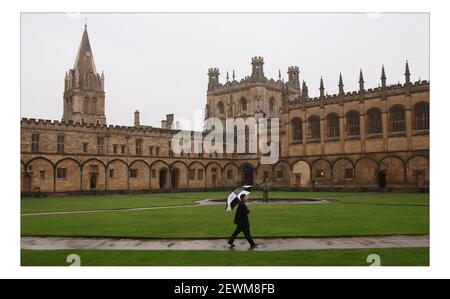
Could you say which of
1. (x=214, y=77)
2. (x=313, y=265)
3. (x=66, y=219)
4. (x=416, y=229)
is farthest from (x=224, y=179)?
(x=313, y=265)

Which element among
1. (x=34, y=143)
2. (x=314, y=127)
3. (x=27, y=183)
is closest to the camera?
(x=27, y=183)

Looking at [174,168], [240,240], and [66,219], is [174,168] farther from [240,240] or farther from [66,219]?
[240,240]

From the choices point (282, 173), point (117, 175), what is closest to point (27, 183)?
point (117, 175)

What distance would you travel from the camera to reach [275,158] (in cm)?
5588

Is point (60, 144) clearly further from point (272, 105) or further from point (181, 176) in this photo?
point (272, 105)

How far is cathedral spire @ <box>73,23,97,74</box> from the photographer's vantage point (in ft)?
232

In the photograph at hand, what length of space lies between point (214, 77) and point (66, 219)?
59973 millimetres

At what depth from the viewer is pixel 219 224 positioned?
54.8ft

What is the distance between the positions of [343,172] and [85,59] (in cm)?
4463

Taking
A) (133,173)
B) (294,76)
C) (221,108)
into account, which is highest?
(294,76)

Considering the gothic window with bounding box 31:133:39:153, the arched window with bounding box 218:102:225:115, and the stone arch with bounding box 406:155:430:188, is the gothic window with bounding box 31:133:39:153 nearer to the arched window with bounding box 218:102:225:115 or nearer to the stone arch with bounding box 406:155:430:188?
the stone arch with bounding box 406:155:430:188

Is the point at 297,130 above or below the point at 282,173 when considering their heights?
above

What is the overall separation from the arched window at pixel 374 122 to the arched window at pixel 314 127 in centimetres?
621

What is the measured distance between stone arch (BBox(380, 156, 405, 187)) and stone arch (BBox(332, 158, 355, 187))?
3405mm
